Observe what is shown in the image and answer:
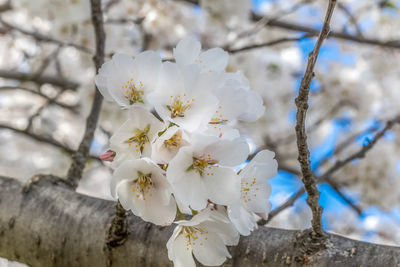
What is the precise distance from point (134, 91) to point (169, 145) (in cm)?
14

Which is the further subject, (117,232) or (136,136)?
(117,232)

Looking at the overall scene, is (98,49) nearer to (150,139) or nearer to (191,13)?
(150,139)

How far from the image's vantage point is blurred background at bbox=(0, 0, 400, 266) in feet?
7.77

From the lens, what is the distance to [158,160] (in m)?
0.72

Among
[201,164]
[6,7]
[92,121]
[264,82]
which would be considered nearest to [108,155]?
[201,164]

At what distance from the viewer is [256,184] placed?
0.83m

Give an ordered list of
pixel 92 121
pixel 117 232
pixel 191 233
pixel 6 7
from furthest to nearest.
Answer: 1. pixel 6 7
2. pixel 92 121
3. pixel 117 232
4. pixel 191 233

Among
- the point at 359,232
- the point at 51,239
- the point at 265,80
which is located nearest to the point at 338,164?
the point at 51,239

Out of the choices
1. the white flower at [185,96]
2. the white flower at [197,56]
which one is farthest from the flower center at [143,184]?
the white flower at [197,56]

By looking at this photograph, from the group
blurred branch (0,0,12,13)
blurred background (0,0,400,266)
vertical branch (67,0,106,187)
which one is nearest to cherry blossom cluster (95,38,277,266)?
vertical branch (67,0,106,187)

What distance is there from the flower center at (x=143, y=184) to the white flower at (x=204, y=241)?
0.09 meters

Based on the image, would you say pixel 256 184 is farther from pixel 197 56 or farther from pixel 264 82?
pixel 264 82

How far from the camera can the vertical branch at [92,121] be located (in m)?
1.22

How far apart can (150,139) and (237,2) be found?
6.83ft
